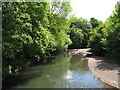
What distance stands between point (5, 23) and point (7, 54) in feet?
8.37

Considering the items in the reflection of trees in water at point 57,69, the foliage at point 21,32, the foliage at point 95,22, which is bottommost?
the reflection of trees in water at point 57,69

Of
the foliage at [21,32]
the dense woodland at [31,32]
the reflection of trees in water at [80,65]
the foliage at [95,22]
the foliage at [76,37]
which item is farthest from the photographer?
the foliage at [95,22]

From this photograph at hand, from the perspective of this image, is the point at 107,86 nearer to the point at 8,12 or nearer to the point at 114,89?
the point at 114,89

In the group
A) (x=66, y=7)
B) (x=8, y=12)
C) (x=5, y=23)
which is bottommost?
(x=5, y=23)

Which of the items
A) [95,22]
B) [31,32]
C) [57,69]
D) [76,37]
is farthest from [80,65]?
[95,22]

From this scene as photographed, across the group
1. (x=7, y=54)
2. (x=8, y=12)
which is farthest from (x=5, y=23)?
(x=7, y=54)

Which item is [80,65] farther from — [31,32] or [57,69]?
[31,32]

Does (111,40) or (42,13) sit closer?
(42,13)

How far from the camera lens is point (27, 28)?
1155cm

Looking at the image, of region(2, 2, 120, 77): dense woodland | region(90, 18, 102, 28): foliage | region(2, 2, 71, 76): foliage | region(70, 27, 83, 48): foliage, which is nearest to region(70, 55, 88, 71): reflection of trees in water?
region(2, 2, 120, 77): dense woodland

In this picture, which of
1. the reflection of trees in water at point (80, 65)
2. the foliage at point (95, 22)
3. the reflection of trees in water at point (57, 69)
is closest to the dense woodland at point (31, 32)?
the reflection of trees in water at point (57, 69)

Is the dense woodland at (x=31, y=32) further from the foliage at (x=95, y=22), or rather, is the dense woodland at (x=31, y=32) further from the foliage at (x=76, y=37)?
the foliage at (x=95, y=22)

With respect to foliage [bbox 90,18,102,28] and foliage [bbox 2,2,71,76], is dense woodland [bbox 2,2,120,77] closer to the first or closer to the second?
foliage [bbox 2,2,71,76]

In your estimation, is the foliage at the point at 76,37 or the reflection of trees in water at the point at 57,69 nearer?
the reflection of trees in water at the point at 57,69
